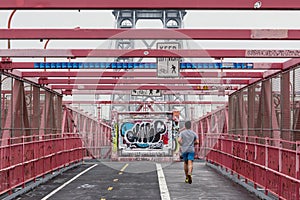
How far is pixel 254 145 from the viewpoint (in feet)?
58.9

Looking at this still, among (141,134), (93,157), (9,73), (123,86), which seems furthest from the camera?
(93,157)

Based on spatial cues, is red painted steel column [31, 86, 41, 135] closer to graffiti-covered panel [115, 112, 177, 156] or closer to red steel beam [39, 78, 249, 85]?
red steel beam [39, 78, 249, 85]

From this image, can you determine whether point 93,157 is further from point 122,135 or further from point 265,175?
point 265,175

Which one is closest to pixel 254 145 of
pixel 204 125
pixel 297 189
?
pixel 297 189

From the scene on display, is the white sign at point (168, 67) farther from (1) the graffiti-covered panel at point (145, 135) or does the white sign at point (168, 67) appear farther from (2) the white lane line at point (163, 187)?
(1) the graffiti-covered panel at point (145, 135)

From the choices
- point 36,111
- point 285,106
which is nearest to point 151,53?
point 285,106

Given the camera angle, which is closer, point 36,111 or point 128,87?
point 36,111

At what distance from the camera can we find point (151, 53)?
19141 millimetres

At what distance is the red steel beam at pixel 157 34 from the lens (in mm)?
15891

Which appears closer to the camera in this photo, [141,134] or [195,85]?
[195,85]

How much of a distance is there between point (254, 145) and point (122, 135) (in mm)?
17937

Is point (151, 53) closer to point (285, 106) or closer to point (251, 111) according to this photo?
point (285, 106)
